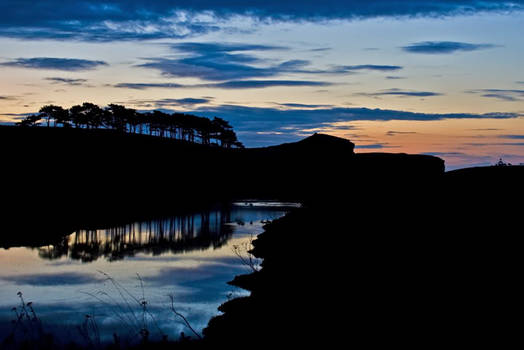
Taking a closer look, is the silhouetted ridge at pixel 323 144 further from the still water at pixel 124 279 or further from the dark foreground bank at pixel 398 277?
the dark foreground bank at pixel 398 277

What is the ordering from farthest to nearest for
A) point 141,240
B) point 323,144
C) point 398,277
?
point 323,144 < point 141,240 < point 398,277

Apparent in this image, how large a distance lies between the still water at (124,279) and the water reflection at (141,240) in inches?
3.2

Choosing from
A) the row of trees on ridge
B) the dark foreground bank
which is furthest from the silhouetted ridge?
the dark foreground bank

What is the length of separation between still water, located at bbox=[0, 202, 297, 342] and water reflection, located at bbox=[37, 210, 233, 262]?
0.27ft

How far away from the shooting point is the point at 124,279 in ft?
100

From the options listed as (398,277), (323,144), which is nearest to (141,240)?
(398,277)

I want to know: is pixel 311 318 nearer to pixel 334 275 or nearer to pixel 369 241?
pixel 334 275

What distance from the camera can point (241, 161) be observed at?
16388 cm

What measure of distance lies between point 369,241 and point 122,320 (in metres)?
11.4

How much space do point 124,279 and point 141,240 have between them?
697 inches

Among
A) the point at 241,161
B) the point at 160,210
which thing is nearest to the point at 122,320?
the point at 160,210

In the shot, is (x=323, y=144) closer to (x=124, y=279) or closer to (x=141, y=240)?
(x=141, y=240)

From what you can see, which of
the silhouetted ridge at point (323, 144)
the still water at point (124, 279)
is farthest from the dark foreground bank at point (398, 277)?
the silhouetted ridge at point (323, 144)

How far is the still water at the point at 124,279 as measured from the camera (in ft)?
69.6
